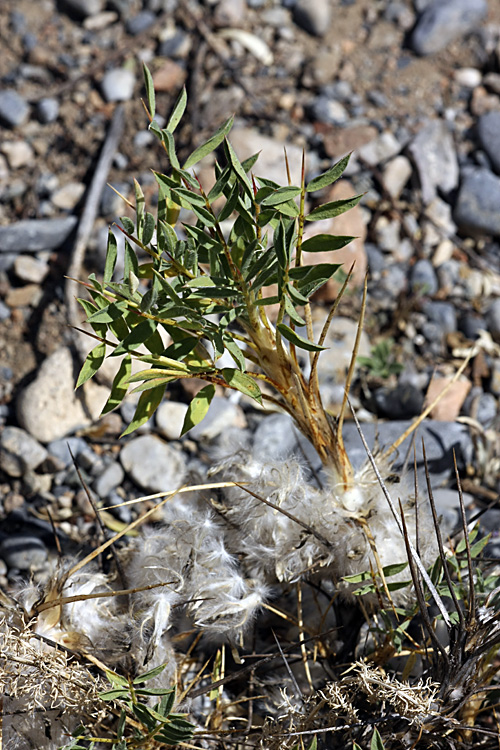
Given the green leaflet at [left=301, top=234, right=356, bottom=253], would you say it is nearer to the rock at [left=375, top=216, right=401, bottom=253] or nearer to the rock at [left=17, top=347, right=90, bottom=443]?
the rock at [left=17, top=347, right=90, bottom=443]

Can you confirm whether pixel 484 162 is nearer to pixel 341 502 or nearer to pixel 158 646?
pixel 341 502

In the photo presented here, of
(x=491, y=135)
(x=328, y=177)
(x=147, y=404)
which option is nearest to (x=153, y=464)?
(x=147, y=404)

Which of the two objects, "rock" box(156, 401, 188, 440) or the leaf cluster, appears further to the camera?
"rock" box(156, 401, 188, 440)

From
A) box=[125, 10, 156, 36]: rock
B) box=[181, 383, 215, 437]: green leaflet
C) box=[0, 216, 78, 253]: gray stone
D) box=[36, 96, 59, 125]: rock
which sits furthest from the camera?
box=[125, 10, 156, 36]: rock

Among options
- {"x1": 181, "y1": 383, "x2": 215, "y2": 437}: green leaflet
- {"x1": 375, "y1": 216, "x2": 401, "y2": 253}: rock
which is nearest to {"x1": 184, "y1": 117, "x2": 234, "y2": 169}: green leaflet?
{"x1": 181, "y1": 383, "x2": 215, "y2": 437}: green leaflet

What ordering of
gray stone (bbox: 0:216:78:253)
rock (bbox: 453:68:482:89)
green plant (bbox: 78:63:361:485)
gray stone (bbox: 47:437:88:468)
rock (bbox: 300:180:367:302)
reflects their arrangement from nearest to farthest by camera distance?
green plant (bbox: 78:63:361:485) < gray stone (bbox: 47:437:88:468) < rock (bbox: 300:180:367:302) < gray stone (bbox: 0:216:78:253) < rock (bbox: 453:68:482:89)

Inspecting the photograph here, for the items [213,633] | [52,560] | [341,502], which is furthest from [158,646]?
[52,560]

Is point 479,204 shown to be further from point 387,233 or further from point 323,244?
point 323,244
